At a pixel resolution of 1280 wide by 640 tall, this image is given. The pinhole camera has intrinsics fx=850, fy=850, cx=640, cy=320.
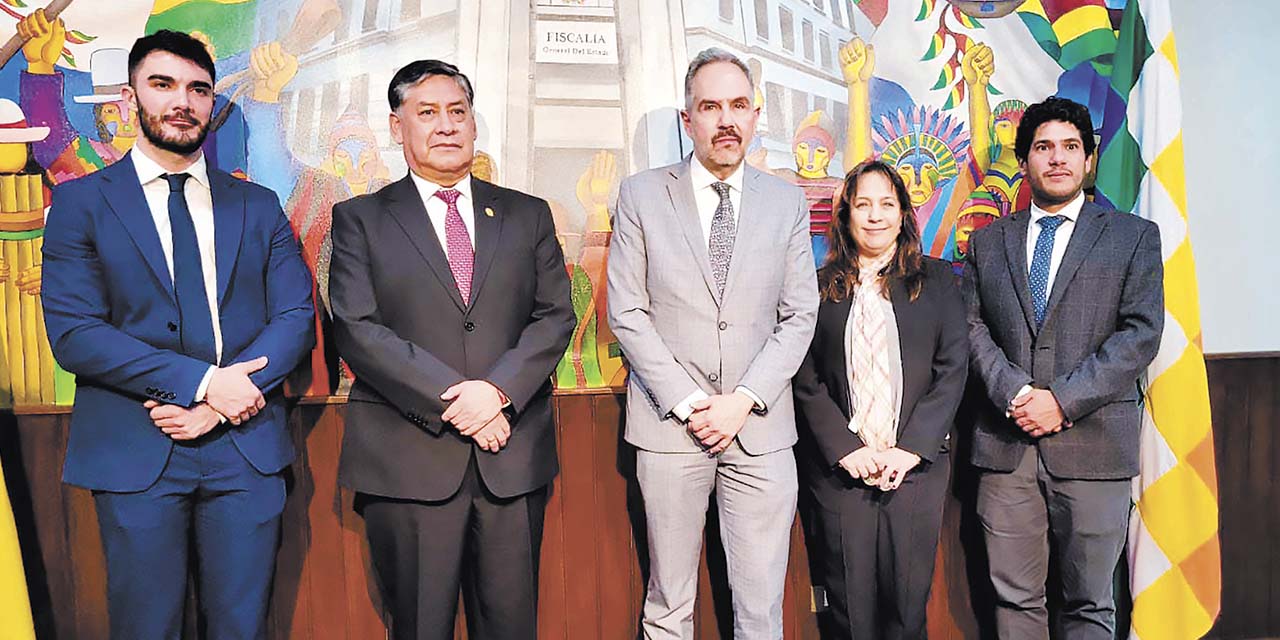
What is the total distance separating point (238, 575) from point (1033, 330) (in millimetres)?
2277

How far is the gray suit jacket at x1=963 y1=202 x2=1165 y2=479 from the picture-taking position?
2.42 m

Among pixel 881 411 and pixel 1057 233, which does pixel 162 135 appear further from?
pixel 1057 233

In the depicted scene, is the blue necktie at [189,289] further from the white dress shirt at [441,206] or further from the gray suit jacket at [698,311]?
the gray suit jacket at [698,311]

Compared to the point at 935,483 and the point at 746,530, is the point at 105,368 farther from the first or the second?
the point at 935,483

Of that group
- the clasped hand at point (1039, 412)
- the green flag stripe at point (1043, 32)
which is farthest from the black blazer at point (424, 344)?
the green flag stripe at point (1043, 32)

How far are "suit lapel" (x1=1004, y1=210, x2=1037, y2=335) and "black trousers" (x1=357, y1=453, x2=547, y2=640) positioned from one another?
4.99 feet

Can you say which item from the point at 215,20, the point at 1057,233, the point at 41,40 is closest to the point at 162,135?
the point at 215,20

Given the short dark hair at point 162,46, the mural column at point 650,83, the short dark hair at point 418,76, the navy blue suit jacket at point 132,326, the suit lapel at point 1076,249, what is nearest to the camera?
the navy blue suit jacket at point 132,326

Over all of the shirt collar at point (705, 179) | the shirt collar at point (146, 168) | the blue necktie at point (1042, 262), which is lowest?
the blue necktie at point (1042, 262)

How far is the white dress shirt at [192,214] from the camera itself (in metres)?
2.16

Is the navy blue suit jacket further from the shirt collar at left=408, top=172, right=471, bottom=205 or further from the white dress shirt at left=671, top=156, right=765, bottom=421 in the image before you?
the white dress shirt at left=671, top=156, right=765, bottom=421

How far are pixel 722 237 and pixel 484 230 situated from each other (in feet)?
2.08

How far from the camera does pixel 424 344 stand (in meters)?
2.16

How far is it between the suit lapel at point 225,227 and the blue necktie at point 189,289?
0.05 metres
